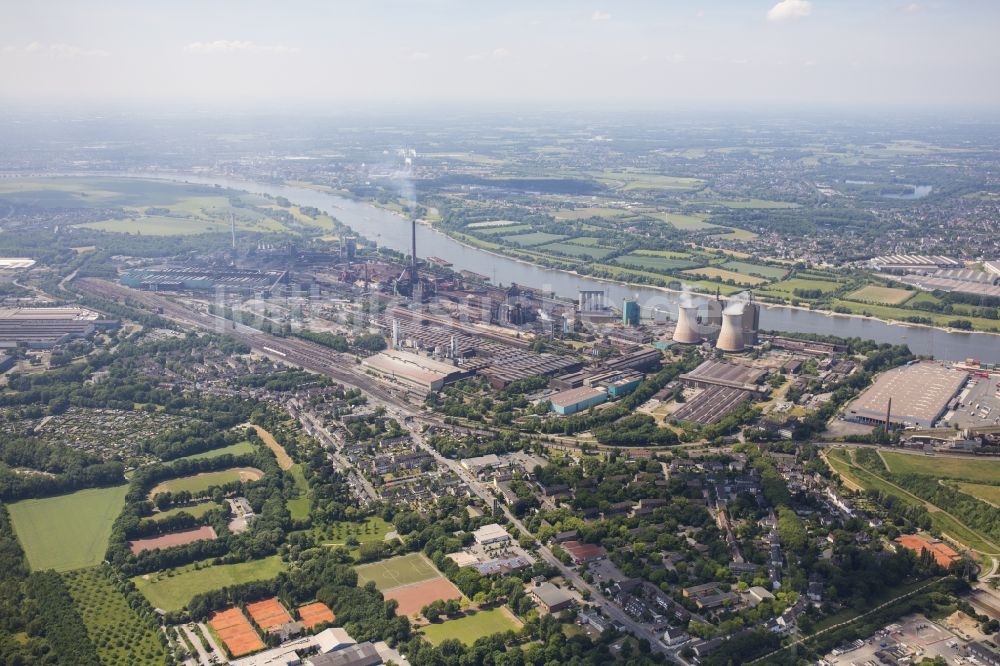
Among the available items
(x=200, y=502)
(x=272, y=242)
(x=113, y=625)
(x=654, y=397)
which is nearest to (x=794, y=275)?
(x=654, y=397)

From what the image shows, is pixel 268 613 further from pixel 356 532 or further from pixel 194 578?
pixel 356 532

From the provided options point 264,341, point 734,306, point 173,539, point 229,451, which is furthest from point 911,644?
point 264,341

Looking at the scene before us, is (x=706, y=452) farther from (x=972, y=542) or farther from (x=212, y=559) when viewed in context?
(x=212, y=559)

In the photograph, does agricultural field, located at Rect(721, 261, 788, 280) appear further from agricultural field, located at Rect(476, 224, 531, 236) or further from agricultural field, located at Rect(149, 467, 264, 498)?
agricultural field, located at Rect(149, 467, 264, 498)

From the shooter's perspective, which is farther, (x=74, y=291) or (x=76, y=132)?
(x=76, y=132)

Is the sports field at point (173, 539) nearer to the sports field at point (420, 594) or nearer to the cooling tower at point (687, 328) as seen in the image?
the sports field at point (420, 594)

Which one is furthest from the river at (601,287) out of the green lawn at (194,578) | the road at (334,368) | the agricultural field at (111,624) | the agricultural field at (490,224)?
the agricultural field at (111,624)
